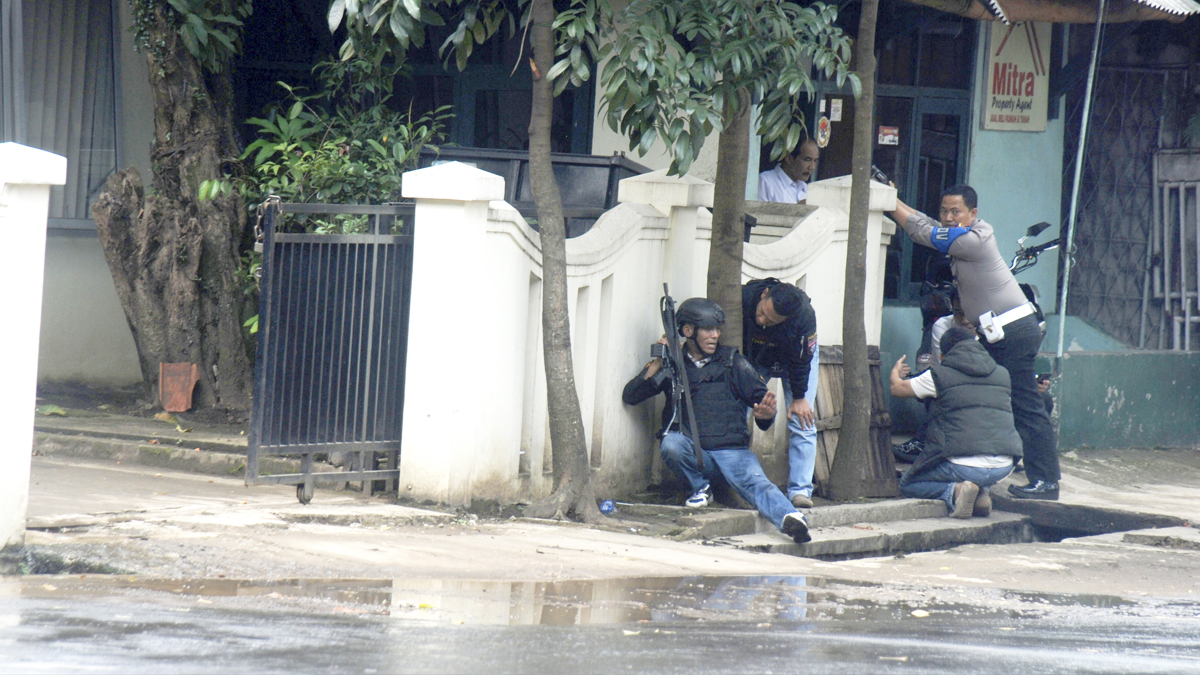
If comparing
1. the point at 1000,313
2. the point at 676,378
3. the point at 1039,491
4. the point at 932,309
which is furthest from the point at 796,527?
the point at 932,309

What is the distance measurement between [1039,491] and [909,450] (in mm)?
1007

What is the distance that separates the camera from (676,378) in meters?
7.27

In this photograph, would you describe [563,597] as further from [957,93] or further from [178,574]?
[957,93]

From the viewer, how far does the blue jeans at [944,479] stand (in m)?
8.04

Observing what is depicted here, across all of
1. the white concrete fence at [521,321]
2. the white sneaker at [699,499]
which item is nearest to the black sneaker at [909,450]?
the white concrete fence at [521,321]

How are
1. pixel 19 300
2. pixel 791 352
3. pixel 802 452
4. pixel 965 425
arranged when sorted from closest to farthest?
pixel 19 300, pixel 791 352, pixel 802 452, pixel 965 425

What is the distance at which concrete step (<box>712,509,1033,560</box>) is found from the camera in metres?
7.07

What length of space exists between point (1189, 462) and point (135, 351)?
336 inches

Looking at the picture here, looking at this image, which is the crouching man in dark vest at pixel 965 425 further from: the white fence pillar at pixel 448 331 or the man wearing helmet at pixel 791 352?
the white fence pillar at pixel 448 331

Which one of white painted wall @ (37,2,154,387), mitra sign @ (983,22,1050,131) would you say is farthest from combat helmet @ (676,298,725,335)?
white painted wall @ (37,2,154,387)

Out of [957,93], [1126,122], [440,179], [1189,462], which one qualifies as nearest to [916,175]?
[957,93]

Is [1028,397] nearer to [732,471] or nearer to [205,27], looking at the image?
[732,471]

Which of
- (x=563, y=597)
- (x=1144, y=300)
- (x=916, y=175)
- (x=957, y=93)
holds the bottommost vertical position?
(x=563, y=597)

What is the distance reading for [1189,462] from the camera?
1054cm
